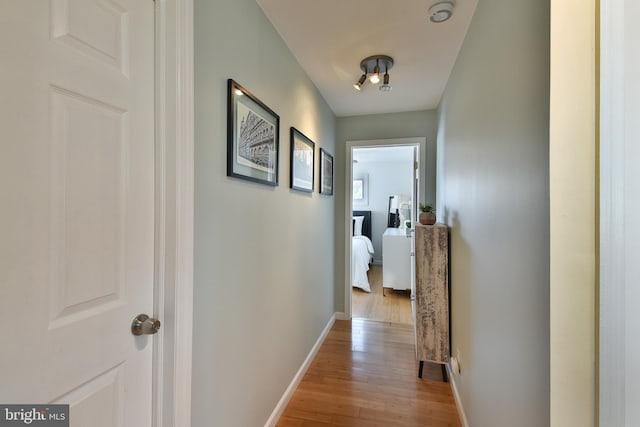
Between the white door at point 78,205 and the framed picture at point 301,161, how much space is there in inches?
43.9

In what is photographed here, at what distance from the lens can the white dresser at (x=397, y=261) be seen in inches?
166

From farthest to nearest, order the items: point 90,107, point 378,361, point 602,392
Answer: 1. point 378,361
2. point 90,107
3. point 602,392

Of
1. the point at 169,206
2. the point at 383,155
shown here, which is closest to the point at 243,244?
the point at 169,206

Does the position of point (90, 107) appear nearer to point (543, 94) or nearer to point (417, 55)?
point (543, 94)

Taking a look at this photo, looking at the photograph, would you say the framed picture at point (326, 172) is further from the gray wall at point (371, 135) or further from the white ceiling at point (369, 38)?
the white ceiling at point (369, 38)

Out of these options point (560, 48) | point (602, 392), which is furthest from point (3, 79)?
point (602, 392)

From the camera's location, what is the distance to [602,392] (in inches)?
20.8

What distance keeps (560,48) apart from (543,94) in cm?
18

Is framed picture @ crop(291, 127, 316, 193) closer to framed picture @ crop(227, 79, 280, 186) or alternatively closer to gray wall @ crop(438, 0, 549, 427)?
framed picture @ crop(227, 79, 280, 186)

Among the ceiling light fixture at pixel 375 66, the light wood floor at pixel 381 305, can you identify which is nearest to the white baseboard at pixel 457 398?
the light wood floor at pixel 381 305

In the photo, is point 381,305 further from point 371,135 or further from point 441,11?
point 441,11

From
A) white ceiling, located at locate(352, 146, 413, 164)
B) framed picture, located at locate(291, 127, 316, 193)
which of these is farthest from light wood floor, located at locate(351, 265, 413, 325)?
white ceiling, located at locate(352, 146, 413, 164)

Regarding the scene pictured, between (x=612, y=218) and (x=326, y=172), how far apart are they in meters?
2.49

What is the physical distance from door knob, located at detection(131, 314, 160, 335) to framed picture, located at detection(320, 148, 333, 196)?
6.43ft
